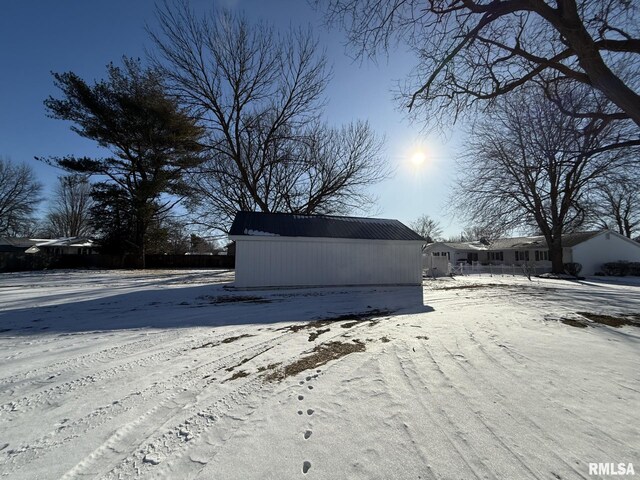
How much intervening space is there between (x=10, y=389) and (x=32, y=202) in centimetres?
4629

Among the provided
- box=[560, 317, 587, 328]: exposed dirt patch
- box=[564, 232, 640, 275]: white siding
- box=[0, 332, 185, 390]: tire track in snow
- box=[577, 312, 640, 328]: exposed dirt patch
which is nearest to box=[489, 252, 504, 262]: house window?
box=[564, 232, 640, 275]: white siding

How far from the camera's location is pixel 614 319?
6328mm

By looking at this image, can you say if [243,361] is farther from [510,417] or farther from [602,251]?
[602,251]

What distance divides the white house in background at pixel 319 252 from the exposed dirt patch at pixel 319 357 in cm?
789

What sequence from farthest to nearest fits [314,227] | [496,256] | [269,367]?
1. [496,256]
2. [314,227]
3. [269,367]

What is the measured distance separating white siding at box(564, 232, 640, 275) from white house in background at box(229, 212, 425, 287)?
70.8 ft

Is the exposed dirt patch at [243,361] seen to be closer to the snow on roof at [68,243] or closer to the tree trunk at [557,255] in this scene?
the tree trunk at [557,255]

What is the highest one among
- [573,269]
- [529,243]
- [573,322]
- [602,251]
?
[529,243]

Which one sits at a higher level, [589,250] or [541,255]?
[589,250]

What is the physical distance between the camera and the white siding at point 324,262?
1195 cm

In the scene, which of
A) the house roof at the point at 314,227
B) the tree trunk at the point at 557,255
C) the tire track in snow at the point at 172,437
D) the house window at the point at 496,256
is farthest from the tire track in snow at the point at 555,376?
the house window at the point at 496,256

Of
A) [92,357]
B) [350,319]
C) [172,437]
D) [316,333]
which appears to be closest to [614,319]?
[350,319]

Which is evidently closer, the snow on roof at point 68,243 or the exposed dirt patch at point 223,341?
the exposed dirt patch at point 223,341

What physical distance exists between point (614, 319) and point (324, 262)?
9.04 meters
